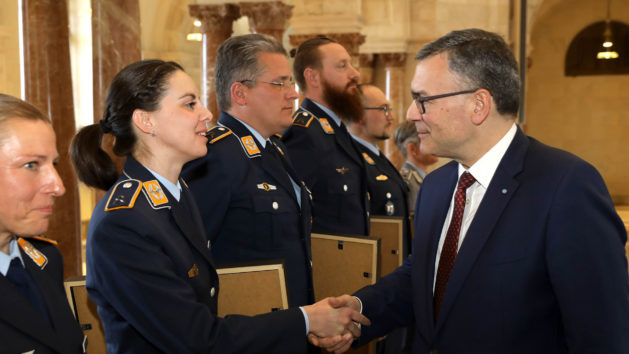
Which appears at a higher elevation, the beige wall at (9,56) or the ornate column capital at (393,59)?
the ornate column capital at (393,59)

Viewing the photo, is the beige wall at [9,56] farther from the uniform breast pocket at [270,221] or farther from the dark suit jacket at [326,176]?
the uniform breast pocket at [270,221]

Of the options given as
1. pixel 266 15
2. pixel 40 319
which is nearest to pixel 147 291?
pixel 40 319

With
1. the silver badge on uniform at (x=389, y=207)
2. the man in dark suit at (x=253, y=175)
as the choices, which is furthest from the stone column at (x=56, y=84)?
the silver badge on uniform at (x=389, y=207)

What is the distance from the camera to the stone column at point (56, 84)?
422 centimetres

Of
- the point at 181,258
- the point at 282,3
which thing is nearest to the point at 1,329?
the point at 181,258

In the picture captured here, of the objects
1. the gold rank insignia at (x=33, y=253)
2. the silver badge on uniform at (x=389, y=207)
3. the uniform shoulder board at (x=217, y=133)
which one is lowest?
the silver badge on uniform at (x=389, y=207)

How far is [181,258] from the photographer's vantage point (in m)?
1.96

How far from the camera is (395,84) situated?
11.6m

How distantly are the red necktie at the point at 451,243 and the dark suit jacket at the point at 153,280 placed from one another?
0.53 meters

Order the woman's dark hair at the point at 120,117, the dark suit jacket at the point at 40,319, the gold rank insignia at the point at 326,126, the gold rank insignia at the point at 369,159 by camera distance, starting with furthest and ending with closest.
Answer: the gold rank insignia at the point at 369,159
the gold rank insignia at the point at 326,126
the woman's dark hair at the point at 120,117
the dark suit jacket at the point at 40,319

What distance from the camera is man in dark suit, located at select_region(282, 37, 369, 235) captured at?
3.90 metres

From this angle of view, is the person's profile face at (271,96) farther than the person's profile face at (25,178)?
Yes

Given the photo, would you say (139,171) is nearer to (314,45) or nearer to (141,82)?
(141,82)

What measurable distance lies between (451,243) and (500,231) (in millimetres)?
195
